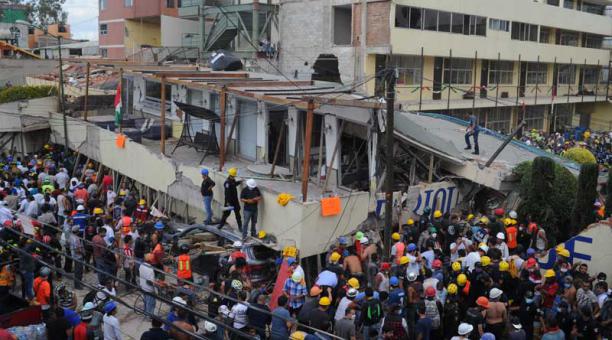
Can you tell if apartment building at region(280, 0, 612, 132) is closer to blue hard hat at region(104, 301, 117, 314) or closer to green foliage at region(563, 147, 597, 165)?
green foliage at region(563, 147, 597, 165)

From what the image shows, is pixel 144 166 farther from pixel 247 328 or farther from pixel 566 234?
pixel 566 234

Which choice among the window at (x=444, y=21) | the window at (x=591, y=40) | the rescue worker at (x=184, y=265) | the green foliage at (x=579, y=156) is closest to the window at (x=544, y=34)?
the window at (x=591, y=40)

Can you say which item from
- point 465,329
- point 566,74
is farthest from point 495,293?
point 566,74

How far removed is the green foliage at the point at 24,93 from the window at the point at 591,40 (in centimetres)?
4001

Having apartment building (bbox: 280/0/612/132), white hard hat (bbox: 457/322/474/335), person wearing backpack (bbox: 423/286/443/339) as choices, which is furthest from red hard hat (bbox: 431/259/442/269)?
apartment building (bbox: 280/0/612/132)

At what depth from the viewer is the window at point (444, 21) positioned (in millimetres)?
31406

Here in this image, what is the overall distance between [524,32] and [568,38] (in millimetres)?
9102

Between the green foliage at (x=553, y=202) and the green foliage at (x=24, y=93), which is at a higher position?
the green foliage at (x=24, y=93)

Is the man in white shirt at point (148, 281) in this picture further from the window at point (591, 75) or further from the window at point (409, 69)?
the window at point (591, 75)

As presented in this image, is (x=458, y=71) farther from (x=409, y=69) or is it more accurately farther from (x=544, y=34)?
(x=544, y=34)

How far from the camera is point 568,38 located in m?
45.2

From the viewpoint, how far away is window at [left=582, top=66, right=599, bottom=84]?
159 feet

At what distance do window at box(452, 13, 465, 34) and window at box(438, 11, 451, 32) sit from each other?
513 mm

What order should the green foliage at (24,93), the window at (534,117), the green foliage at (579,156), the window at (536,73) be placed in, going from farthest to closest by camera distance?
1. the window at (534,117)
2. the window at (536,73)
3. the green foliage at (24,93)
4. the green foliage at (579,156)
